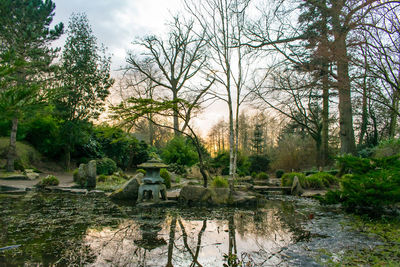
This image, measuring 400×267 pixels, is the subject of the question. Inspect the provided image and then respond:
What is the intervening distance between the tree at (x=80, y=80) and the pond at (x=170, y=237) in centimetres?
1155

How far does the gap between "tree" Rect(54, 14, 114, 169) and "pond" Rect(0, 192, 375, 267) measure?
1155cm

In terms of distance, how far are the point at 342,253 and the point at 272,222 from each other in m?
1.78

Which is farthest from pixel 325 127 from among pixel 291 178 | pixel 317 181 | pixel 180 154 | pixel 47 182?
pixel 47 182

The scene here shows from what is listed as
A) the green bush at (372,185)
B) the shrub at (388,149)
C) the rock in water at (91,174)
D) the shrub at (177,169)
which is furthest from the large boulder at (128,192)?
Answer: the shrub at (388,149)

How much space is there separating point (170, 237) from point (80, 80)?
1537 cm

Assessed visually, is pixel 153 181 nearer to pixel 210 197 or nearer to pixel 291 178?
pixel 210 197

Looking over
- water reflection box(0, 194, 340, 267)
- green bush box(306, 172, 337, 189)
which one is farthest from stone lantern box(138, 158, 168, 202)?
green bush box(306, 172, 337, 189)

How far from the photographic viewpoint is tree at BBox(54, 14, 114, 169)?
15758 millimetres

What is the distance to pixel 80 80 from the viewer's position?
16.0 meters

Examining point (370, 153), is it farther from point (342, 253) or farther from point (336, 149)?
point (342, 253)

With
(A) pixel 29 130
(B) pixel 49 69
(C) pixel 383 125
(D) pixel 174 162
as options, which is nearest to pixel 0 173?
(A) pixel 29 130

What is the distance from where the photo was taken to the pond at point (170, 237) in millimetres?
2658

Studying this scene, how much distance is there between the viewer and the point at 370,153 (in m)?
12.1

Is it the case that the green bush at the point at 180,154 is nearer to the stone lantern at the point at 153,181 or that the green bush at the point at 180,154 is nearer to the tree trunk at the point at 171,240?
the stone lantern at the point at 153,181
